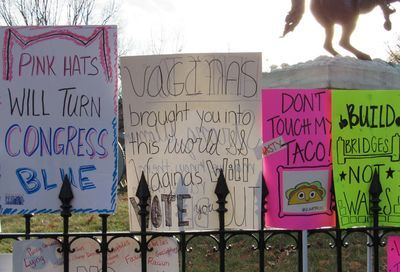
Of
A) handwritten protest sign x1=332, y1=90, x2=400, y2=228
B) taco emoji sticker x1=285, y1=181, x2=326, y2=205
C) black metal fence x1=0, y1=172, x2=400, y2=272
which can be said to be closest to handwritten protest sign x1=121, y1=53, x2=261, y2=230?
black metal fence x1=0, y1=172, x2=400, y2=272

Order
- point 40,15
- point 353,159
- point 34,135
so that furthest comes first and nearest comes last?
1. point 40,15
2. point 353,159
3. point 34,135

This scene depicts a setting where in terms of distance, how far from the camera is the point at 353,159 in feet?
10.5

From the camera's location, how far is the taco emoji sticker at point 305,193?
3.17m

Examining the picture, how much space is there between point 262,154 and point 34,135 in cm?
129

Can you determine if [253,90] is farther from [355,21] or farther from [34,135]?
[355,21]

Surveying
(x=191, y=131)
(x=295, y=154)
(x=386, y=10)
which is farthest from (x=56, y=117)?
(x=386, y=10)

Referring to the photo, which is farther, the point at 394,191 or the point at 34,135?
the point at 394,191

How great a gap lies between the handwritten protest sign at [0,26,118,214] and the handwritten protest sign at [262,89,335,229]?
89 centimetres

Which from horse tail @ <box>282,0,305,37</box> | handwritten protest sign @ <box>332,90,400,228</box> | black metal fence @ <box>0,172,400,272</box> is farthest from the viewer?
horse tail @ <box>282,0,305,37</box>

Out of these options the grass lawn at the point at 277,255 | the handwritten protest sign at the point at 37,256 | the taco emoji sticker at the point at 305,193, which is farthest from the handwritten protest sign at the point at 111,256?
the grass lawn at the point at 277,255

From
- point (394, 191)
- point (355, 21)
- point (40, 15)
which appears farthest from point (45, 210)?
point (40, 15)

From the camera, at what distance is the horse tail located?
175 inches

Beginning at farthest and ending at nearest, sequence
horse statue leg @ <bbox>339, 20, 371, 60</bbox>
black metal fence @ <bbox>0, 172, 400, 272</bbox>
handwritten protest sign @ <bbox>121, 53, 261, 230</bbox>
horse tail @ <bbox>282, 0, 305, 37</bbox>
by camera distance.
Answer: horse tail @ <bbox>282, 0, 305, 37</bbox>
horse statue leg @ <bbox>339, 20, 371, 60</bbox>
handwritten protest sign @ <bbox>121, 53, 261, 230</bbox>
black metal fence @ <bbox>0, 172, 400, 272</bbox>

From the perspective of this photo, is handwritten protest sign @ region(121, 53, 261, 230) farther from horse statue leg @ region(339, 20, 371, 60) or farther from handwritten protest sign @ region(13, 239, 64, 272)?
horse statue leg @ region(339, 20, 371, 60)
